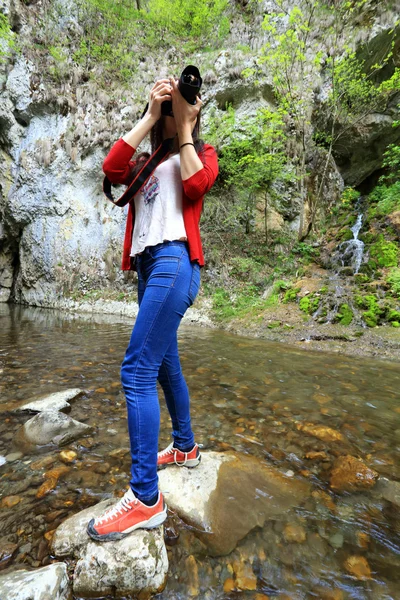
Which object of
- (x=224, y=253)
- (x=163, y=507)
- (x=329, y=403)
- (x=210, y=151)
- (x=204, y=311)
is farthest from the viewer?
(x=224, y=253)

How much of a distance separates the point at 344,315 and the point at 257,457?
5.71 m

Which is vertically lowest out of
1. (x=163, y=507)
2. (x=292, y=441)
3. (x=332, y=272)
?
(x=292, y=441)

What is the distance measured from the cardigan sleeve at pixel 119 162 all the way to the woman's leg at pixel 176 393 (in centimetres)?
89

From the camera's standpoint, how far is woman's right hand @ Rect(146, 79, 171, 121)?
1391 mm

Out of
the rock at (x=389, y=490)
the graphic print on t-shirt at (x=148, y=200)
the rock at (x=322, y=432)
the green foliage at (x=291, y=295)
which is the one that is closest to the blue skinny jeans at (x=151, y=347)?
the graphic print on t-shirt at (x=148, y=200)

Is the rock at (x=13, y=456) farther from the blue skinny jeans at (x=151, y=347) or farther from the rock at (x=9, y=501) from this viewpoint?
the blue skinny jeans at (x=151, y=347)

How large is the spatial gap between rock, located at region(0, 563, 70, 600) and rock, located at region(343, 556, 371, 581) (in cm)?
110

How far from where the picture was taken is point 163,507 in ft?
4.32

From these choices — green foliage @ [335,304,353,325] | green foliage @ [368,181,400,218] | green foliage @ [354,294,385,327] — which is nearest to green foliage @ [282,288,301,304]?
green foliage @ [335,304,353,325]

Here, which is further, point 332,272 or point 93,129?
point 93,129

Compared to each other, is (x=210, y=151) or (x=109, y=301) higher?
(x=210, y=151)

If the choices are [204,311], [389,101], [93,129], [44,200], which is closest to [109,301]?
[204,311]

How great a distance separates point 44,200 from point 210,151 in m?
14.1

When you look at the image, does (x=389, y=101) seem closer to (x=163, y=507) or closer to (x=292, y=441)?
(x=292, y=441)
